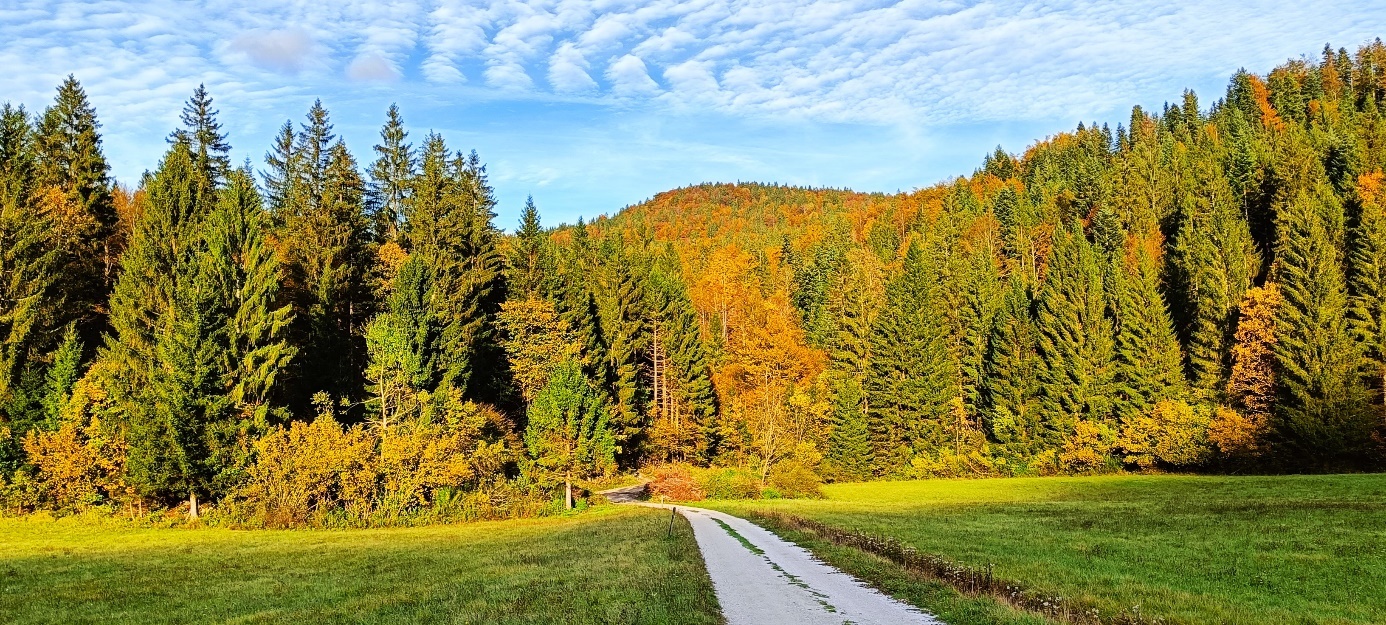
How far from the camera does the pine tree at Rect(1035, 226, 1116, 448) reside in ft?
205

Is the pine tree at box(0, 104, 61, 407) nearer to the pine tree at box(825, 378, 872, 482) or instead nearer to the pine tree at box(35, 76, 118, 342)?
the pine tree at box(35, 76, 118, 342)

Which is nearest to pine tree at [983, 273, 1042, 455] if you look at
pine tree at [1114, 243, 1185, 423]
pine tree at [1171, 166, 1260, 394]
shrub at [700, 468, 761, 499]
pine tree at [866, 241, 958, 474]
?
pine tree at [866, 241, 958, 474]

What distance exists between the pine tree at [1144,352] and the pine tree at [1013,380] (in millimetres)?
7048

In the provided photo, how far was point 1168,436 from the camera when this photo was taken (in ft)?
186

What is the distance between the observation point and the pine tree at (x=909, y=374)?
228 feet

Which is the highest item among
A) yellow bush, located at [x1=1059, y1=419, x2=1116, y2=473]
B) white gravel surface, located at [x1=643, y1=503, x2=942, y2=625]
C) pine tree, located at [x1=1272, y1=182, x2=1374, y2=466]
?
pine tree, located at [x1=1272, y1=182, x2=1374, y2=466]

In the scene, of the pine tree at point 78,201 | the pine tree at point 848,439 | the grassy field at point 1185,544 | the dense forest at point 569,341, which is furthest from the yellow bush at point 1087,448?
the pine tree at point 78,201

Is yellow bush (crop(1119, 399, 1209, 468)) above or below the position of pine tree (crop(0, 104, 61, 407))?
below

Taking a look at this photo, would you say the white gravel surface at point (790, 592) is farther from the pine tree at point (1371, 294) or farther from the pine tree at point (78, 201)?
the pine tree at point (1371, 294)

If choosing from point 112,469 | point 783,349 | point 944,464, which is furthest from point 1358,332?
point 112,469

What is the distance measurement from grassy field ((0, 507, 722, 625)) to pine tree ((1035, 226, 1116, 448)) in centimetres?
4581

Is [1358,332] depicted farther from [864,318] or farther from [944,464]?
[864,318]

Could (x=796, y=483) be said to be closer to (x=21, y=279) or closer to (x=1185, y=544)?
(x=1185, y=544)

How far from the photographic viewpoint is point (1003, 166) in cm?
15362
